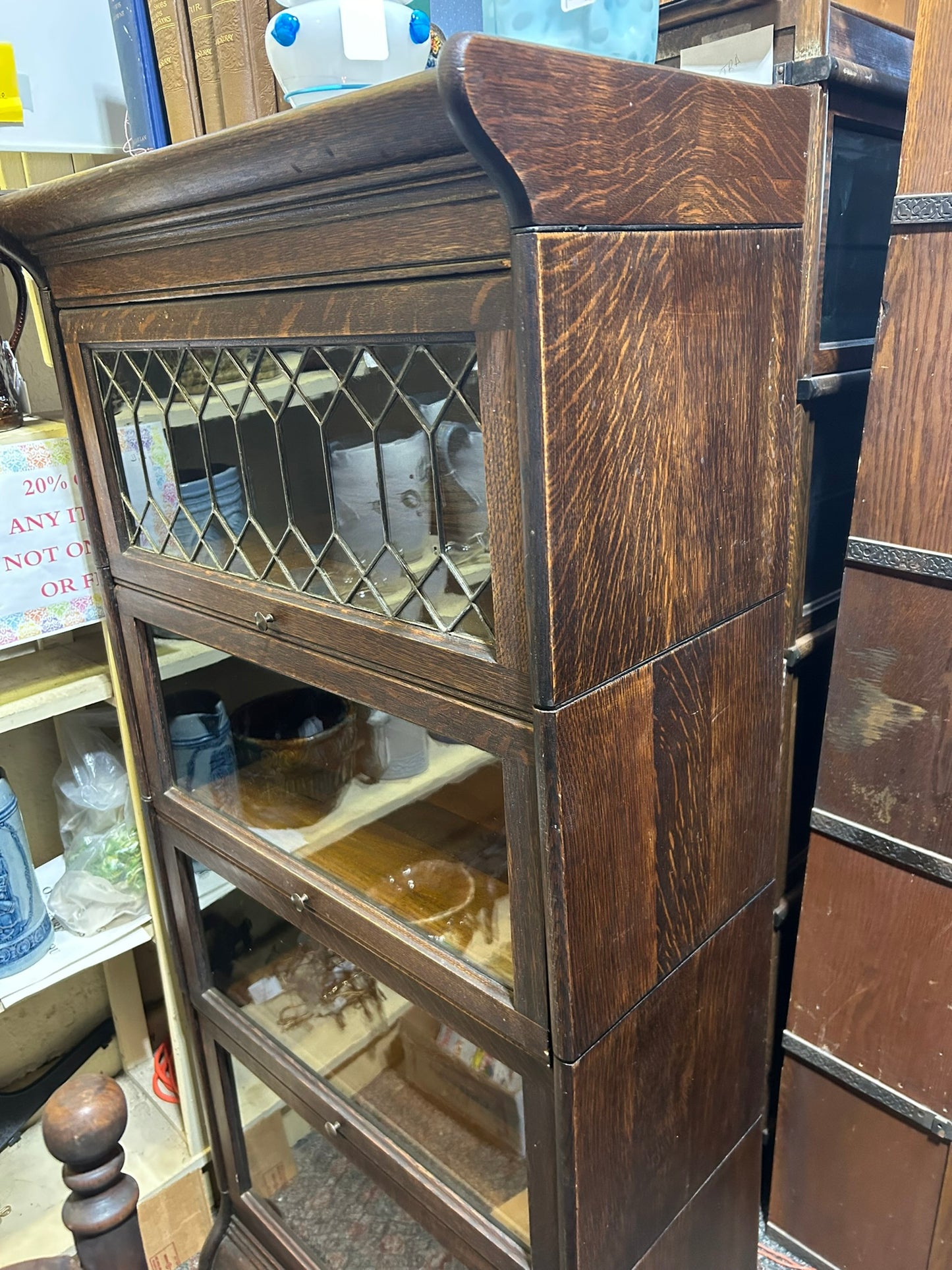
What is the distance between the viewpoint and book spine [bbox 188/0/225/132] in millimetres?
934

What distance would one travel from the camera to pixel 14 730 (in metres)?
1.39

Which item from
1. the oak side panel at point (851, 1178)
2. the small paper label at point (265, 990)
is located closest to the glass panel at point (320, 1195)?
the small paper label at point (265, 990)

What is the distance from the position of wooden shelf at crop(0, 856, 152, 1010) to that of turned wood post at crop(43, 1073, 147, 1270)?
0.71m

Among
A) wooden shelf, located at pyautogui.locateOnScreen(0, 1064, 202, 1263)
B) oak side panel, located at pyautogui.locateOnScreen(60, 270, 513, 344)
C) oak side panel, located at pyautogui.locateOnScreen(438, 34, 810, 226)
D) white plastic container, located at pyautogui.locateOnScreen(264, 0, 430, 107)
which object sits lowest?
wooden shelf, located at pyautogui.locateOnScreen(0, 1064, 202, 1263)

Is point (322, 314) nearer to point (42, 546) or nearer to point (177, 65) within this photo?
point (177, 65)

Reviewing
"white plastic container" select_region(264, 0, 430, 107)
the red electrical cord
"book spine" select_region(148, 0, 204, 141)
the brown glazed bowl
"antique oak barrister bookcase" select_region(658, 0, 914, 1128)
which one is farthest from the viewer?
the red electrical cord

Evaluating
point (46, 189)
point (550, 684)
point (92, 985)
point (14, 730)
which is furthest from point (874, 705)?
point (92, 985)

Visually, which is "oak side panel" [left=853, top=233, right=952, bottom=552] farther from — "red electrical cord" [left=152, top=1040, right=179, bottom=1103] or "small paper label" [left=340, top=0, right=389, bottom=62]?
"red electrical cord" [left=152, top=1040, right=179, bottom=1103]

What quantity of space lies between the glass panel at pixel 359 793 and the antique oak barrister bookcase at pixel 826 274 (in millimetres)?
404

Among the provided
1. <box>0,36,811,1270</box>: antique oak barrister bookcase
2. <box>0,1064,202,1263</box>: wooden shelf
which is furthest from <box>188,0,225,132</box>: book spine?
<box>0,1064,202,1263</box>: wooden shelf

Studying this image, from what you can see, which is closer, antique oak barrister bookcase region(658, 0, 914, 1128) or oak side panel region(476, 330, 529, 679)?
oak side panel region(476, 330, 529, 679)

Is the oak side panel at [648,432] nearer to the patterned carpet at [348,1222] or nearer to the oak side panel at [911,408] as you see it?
the oak side panel at [911,408]

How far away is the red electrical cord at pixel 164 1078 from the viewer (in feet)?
4.81

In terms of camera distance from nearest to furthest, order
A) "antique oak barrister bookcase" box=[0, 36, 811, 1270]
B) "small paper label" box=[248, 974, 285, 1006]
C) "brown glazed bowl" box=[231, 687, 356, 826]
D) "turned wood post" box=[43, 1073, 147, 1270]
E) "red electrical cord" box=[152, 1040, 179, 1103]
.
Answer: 1. "turned wood post" box=[43, 1073, 147, 1270]
2. "antique oak barrister bookcase" box=[0, 36, 811, 1270]
3. "brown glazed bowl" box=[231, 687, 356, 826]
4. "small paper label" box=[248, 974, 285, 1006]
5. "red electrical cord" box=[152, 1040, 179, 1103]
